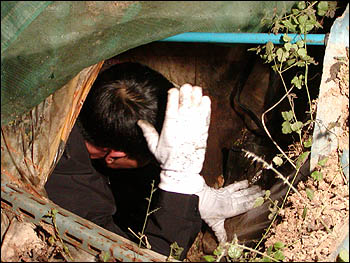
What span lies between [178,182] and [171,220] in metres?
0.17

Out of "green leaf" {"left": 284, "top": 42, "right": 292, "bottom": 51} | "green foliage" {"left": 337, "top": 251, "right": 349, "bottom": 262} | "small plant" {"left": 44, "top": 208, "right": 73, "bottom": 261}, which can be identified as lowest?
"green foliage" {"left": 337, "top": 251, "right": 349, "bottom": 262}

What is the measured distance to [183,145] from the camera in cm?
167

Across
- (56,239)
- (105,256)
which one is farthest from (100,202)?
(105,256)

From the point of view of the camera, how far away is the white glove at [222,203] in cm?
194

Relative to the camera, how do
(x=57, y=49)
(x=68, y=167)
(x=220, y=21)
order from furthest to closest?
1. (x=68, y=167)
2. (x=220, y=21)
3. (x=57, y=49)

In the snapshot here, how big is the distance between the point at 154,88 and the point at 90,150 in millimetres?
538

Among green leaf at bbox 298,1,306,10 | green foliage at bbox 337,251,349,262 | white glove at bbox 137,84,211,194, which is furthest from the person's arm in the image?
green foliage at bbox 337,251,349,262

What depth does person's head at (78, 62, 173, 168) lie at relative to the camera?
191 centimetres

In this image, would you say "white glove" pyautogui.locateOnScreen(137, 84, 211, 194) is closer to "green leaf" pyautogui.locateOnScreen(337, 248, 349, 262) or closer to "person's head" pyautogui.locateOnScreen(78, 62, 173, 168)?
"person's head" pyautogui.locateOnScreen(78, 62, 173, 168)

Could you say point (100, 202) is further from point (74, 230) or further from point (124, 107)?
point (74, 230)

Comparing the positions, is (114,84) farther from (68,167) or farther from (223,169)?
(223,169)

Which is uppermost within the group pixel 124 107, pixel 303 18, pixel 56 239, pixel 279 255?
pixel 303 18

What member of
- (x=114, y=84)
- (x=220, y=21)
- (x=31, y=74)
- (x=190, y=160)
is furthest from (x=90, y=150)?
(x=220, y=21)

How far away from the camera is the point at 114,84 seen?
1953 millimetres
